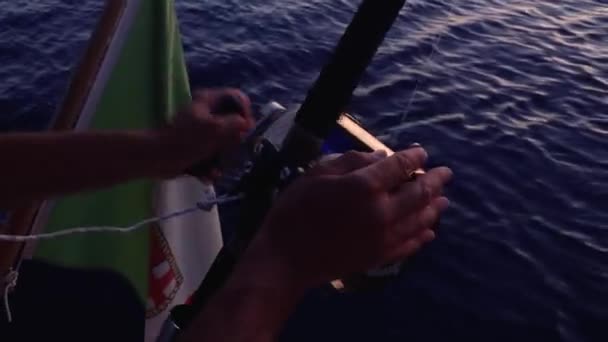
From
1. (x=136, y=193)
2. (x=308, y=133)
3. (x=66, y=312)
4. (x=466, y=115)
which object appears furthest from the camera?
(x=466, y=115)

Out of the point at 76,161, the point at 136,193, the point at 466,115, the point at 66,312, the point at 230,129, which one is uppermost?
the point at 230,129

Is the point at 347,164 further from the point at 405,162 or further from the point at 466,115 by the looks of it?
the point at 466,115

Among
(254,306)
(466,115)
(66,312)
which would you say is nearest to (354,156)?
(254,306)

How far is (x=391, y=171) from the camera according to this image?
120 centimetres

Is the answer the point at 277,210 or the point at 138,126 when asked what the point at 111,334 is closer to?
the point at 138,126

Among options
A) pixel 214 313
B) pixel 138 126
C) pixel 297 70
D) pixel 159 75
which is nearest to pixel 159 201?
pixel 138 126

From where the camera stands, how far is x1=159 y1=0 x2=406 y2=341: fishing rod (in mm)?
1432

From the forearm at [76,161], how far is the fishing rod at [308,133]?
30 cm

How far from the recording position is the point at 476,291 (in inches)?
225

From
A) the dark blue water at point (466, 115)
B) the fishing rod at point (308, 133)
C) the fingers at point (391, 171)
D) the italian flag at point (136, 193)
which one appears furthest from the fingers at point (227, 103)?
the dark blue water at point (466, 115)

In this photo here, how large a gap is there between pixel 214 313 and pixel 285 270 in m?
0.19

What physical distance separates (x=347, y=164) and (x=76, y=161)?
905 millimetres

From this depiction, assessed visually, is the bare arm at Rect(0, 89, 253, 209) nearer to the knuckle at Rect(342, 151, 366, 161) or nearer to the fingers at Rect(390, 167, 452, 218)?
the knuckle at Rect(342, 151, 366, 161)

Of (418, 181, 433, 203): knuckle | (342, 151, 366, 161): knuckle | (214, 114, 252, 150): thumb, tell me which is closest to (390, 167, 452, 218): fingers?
(418, 181, 433, 203): knuckle
